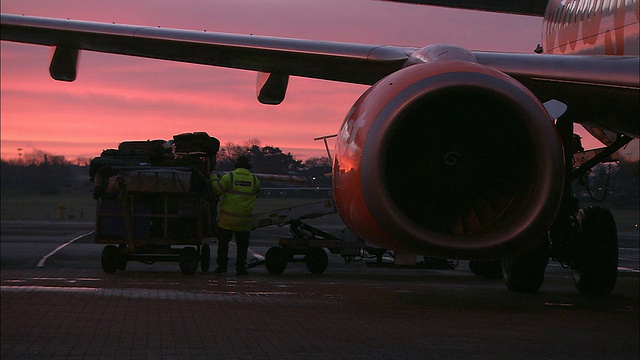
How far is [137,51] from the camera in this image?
1212 cm

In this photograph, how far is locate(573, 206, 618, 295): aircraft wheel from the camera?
13.6m

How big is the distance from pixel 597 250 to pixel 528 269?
36.7 inches

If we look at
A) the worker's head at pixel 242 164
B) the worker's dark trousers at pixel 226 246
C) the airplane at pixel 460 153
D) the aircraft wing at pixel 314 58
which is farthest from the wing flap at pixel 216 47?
the worker's head at pixel 242 164

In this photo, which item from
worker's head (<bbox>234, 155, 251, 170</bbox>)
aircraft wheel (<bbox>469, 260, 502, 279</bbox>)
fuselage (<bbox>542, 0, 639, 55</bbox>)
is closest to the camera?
fuselage (<bbox>542, 0, 639, 55</bbox>)

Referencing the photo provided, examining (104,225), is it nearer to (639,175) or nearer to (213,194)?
(213,194)

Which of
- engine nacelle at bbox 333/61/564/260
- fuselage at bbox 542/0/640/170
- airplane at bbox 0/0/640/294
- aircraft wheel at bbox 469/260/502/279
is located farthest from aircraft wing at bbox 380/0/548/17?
engine nacelle at bbox 333/61/564/260

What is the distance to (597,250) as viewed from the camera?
13.8 m

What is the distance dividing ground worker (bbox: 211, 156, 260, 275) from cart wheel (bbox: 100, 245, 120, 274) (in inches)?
59.0

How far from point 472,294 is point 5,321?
604 cm

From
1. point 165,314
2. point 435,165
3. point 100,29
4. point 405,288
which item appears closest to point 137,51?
point 100,29

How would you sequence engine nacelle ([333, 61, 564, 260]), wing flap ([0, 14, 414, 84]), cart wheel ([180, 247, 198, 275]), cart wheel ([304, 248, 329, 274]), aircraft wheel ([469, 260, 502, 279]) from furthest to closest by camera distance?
cart wheel ([304, 248, 329, 274])
aircraft wheel ([469, 260, 502, 279])
cart wheel ([180, 247, 198, 275])
wing flap ([0, 14, 414, 84])
engine nacelle ([333, 61, 564, 260])

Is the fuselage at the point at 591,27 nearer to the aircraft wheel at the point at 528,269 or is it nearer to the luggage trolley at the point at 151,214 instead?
the aircraft wheel at the point at 528,269

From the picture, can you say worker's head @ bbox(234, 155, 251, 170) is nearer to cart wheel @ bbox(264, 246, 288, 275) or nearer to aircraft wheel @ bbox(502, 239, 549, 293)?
cart wheel @ bbox(264, 246, 288, 275)

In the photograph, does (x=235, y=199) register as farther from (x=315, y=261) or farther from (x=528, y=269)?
(x=528, y=269)
